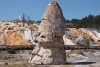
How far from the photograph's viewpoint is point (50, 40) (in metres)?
36.7

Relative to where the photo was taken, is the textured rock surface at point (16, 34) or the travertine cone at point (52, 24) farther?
the textured rock surface at point (16, 34)

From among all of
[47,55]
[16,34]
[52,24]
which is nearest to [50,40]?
[47,55]

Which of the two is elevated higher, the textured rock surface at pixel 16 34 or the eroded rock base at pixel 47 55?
the textured rock surface at pixel 16 34

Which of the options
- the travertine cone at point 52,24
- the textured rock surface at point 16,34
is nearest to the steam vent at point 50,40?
the travertine cone at point 52,24

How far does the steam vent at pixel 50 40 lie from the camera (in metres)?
36.7

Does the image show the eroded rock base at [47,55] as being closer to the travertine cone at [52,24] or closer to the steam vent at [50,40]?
the steam vent at [50,40]

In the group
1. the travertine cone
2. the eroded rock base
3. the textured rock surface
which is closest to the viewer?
the eroded rock base

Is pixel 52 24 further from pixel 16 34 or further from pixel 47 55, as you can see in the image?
pixel 16 34

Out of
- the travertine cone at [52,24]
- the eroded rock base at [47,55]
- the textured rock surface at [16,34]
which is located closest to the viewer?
the eroded rock base at [47,55]

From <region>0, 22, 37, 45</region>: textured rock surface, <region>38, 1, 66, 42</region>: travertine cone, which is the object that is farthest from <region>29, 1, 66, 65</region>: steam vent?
<region>0, 22, 37, 45</region>: textured rock surface

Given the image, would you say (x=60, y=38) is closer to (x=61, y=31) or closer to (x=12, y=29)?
(x=61, y=31)

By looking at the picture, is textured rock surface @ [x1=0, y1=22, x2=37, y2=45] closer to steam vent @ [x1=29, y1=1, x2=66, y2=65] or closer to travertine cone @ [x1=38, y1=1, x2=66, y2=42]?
travertine cone @ [x1=38, y1=1, x2=66, y2=42]

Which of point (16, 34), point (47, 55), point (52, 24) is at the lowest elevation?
point (47, 55)

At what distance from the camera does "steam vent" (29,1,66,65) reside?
1444 inches
